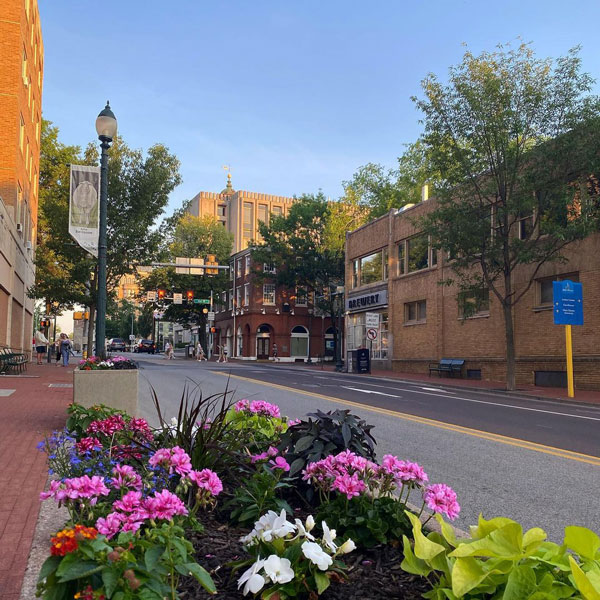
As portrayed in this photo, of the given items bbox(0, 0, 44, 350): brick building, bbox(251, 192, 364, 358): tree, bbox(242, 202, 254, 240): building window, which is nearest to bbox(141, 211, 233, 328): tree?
bbox(251, 192, 364, 358): tree

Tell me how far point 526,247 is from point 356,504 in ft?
68.8

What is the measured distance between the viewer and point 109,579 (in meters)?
2.04

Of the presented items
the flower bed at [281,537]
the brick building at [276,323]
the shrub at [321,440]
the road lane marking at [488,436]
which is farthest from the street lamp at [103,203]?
the brick building at [276,323]

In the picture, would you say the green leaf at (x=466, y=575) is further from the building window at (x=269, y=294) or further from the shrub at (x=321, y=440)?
the building window at (x=269, y=294)

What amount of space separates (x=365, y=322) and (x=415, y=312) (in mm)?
4188

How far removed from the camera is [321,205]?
175 feet

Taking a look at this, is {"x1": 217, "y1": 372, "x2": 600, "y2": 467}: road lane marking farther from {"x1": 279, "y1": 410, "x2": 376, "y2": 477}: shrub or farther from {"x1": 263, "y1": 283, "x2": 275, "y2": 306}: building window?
{"x1": 263, "y1": 283, "x2": 275, "y2": 306}: building window

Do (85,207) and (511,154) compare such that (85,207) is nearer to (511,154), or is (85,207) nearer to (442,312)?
(511,154)

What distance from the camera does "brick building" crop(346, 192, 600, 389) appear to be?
22734mm

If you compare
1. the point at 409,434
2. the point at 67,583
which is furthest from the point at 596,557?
the point at 409,434

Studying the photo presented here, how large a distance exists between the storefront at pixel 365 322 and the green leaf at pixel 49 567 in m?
33.8

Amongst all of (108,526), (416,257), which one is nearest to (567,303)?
(416,257)

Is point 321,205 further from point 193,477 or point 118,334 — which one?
point 118,334

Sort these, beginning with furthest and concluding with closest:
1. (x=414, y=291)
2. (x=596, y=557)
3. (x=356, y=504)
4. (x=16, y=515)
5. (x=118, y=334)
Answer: (x=118, y=334) < (x=414, y=291) < (x=16, y=515) < (x=356, y=504) < (x=596, y=557)
